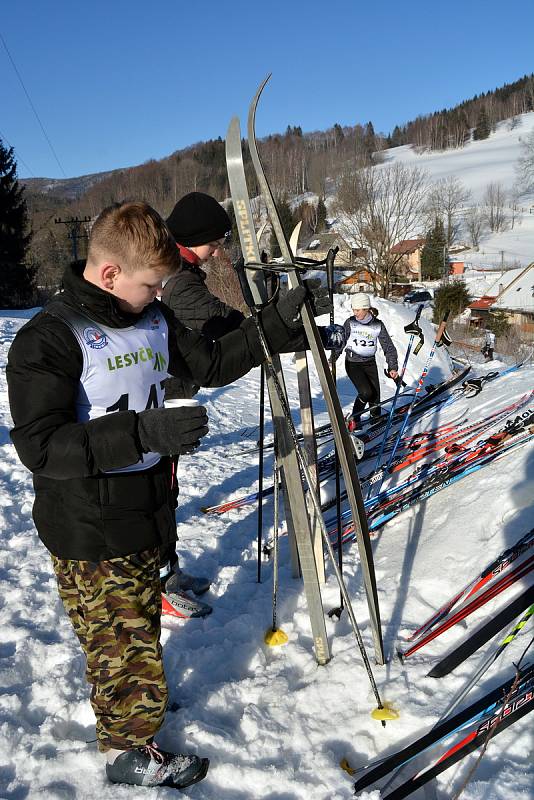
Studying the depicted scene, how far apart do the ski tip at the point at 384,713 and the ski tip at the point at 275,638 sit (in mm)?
677

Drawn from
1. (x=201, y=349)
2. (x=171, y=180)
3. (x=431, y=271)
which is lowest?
(x=431, y=271)

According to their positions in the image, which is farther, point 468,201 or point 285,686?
point 468,201

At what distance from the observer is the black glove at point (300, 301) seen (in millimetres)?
2309

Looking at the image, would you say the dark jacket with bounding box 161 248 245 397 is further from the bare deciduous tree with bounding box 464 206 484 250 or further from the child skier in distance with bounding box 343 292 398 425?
the bare deciduous tree with bounding box 464 206 484 250

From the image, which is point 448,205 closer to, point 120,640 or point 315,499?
point 315,499

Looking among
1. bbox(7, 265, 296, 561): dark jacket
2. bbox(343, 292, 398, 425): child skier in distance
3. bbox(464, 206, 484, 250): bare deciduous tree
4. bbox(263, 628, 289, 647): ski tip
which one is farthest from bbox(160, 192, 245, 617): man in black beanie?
bbox(464, 206, 484, 250): bare deciduous tree

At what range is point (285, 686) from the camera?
8.41 feet

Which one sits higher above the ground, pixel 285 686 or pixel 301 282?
pixel 301 282

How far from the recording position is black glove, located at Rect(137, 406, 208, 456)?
1.70m

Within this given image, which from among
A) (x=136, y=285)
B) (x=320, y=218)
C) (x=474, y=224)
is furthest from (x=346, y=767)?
(x=474, y=224)

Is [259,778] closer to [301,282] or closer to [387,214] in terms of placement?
[301,282]

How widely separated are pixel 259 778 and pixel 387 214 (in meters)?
39.9

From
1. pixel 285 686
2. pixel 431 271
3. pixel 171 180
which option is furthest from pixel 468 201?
pixel 285 686

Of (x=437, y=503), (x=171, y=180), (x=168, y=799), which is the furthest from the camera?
(x=171, y=180)
